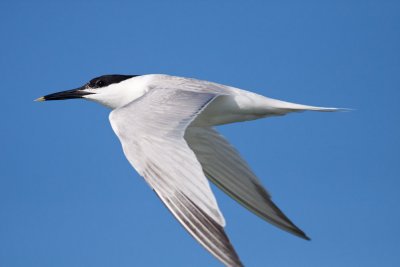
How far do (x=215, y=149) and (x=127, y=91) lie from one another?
1157 mm

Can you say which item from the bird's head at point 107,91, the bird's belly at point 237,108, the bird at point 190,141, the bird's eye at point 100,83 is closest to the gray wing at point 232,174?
the bird at point 190,141

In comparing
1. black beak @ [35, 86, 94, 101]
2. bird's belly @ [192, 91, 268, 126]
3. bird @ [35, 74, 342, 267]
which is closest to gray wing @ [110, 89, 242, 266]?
bird @ [35, 74, 342, 267]

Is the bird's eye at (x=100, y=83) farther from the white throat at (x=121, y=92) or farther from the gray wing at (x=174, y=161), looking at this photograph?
the gray wing at (x=174, y=161)

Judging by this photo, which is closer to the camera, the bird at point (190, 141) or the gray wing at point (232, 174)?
the bird at point (190, 141)

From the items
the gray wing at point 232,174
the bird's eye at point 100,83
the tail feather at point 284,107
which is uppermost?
the bird's eye at point 100,83

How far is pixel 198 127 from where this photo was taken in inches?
290

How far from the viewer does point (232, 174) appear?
7.25m

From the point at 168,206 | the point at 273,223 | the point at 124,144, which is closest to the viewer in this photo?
the point at 168,206

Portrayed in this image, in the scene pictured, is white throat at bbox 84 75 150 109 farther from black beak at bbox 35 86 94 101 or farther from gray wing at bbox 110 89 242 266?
gray wing at bbox 110 89 242 266

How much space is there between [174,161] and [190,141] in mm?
2524

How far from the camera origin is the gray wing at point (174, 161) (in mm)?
4578

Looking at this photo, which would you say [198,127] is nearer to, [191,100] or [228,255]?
[191,100]

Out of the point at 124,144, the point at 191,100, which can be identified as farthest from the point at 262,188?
the point at 124,144

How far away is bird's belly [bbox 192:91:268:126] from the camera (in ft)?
21.6
